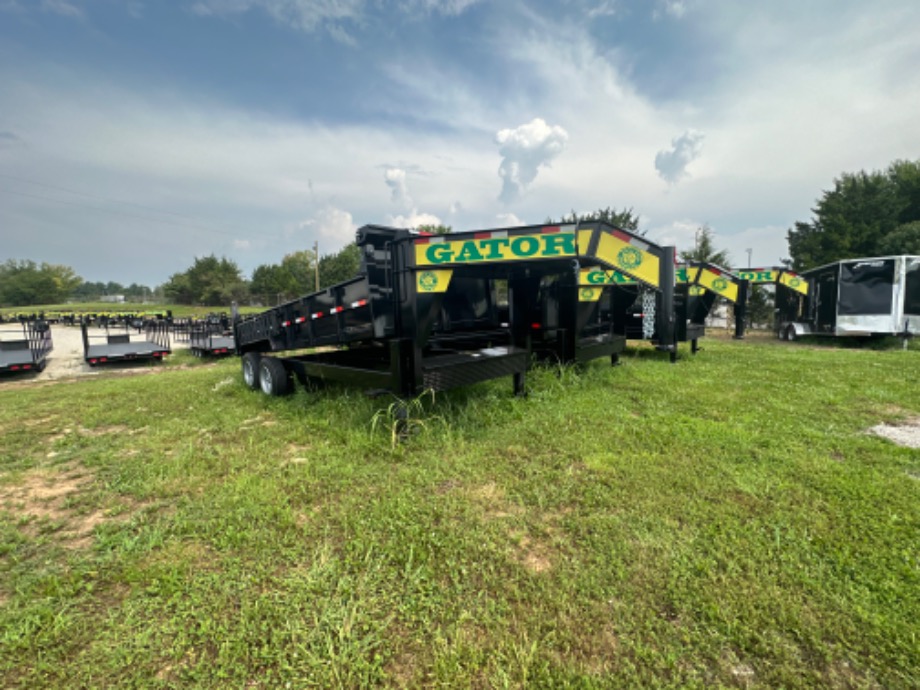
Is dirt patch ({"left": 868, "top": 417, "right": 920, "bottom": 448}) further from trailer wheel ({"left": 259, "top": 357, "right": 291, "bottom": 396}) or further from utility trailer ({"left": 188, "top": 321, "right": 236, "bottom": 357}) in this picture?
utility trailer ({"left": 188, "top": 321, "right": 236, "bottom": 357})

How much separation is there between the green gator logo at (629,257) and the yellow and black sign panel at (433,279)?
1.69 metres

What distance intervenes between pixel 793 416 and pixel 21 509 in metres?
7.29

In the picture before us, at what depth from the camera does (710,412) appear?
5.07 m

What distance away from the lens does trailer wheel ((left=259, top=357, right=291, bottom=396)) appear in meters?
6.33

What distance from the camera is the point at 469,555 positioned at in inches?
95.7

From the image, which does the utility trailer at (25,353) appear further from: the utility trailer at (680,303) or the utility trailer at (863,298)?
the utility trailer at (863,298)

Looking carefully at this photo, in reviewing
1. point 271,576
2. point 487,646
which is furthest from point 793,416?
point 271,576

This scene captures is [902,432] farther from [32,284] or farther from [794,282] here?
[32,284]

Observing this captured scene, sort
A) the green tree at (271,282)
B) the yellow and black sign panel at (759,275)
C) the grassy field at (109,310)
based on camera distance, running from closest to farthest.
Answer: the yellow and black sign panel at (759,275) → the grassy field at (109,310) → the green tree at (271,282)

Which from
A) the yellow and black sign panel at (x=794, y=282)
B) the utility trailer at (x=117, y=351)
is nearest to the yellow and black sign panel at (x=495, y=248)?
the utility trailer at (x=117, y=351)

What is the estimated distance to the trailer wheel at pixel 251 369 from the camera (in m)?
7.03

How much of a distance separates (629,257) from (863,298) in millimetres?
13357

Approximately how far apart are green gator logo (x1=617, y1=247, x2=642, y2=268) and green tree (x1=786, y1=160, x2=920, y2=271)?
34.0 meters

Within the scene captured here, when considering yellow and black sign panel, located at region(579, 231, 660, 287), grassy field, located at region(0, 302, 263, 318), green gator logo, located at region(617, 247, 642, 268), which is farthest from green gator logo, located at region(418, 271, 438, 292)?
grassy field, located at region(0, 302, 263, 318)
